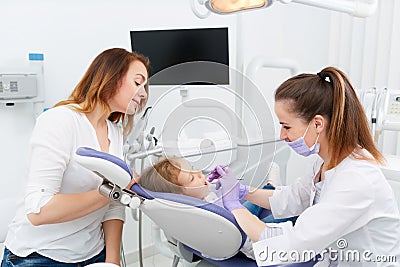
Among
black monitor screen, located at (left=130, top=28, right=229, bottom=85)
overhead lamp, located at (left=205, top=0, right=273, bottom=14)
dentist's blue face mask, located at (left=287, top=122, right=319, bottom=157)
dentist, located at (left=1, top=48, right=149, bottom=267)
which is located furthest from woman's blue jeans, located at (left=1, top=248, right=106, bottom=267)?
black monitor screen, located at (left=130, top=28, right=229, bottom=85)

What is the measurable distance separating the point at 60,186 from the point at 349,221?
32.0 inches

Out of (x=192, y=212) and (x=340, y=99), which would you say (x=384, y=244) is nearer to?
(x=340, y=99)

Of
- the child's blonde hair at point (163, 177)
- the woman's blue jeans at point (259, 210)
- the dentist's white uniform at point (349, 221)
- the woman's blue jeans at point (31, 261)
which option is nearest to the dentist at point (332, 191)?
the dentist's white uniform at point (349, 221)

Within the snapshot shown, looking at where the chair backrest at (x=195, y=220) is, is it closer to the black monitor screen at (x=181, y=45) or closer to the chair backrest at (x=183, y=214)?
the chair backrest at (x=183, y=214)

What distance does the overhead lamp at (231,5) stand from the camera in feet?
4.54

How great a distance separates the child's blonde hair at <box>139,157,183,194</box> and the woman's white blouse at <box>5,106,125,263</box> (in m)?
0.28

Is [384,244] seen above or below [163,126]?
below

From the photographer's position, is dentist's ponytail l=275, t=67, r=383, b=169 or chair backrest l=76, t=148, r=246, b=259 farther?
dentist's ponytail l=275, t=67, r=383, b=169

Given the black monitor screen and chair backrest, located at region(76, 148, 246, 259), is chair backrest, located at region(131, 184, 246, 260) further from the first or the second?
the black monitor screen

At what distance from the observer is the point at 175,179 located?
1.08 m

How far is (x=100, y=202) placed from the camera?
4.02 ft

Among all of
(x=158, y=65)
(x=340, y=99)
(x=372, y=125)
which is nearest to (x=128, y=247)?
(x=158, y=65)

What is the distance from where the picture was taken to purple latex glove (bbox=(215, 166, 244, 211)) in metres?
1.12

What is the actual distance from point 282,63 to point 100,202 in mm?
1270
